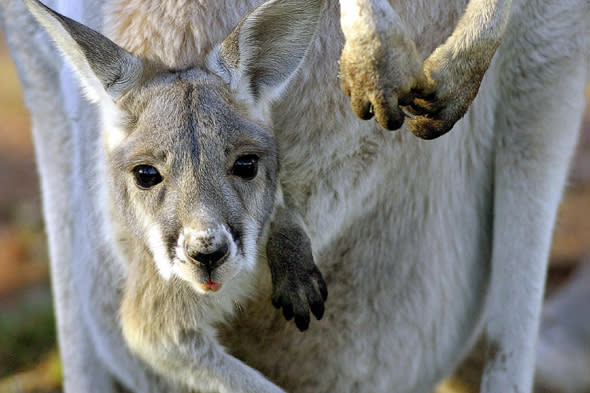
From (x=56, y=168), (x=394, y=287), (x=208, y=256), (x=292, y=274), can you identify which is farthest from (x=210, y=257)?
(x=56, y=168)

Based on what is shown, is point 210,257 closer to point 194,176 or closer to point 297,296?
point 194,176

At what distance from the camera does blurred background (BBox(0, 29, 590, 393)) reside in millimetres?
4156

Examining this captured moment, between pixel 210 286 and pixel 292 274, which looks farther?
pixel 292 274

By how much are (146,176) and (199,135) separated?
0.49 feet

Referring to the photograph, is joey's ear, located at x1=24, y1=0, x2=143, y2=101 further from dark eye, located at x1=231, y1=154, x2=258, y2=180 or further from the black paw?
the black paw

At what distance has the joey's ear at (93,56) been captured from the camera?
7.00 ft

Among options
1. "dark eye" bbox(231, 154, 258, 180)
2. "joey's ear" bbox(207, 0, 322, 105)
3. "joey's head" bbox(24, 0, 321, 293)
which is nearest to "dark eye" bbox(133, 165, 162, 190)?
"joey's head" bbox(24, 0, 321, 293)

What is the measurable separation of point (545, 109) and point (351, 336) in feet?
2.61

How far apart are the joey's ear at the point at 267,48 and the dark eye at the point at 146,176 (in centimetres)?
27

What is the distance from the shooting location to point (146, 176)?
2.19 m

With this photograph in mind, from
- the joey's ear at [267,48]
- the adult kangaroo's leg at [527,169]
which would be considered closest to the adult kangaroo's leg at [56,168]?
the joey's ear at [267,48]

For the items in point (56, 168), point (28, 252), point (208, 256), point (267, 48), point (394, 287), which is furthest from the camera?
point (28, 252)

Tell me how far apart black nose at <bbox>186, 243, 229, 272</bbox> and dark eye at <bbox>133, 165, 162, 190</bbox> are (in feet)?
0.70

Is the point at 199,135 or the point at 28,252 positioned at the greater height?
the point at 199,135
